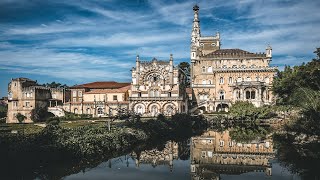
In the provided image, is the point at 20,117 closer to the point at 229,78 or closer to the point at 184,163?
the point at 229,78

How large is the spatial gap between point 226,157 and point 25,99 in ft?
150

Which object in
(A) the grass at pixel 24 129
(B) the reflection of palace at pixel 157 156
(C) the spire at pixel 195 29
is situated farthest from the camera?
(C) the spire at pixel 195 29

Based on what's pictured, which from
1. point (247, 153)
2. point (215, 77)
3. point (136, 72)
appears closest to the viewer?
point (247, 153)

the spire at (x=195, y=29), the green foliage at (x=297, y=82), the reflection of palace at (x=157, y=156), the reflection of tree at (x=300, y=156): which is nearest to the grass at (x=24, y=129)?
the reflection of palace at (x=157, y=156)

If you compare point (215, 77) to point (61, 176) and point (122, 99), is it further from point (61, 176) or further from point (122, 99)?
point (61, 176)

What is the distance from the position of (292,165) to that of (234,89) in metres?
42.7

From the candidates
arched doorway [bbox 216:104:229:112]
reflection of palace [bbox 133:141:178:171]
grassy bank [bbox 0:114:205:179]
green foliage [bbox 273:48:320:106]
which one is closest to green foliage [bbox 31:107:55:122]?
arched doorway [bbox 216:104:229:112]

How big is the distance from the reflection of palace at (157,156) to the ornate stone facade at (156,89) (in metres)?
26.2

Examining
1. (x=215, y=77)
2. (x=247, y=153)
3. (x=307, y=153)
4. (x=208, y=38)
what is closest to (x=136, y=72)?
(x=215, y=77)

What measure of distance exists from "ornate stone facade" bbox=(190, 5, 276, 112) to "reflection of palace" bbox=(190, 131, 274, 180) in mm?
24313

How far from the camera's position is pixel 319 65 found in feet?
159

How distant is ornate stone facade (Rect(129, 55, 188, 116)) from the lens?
6247cm

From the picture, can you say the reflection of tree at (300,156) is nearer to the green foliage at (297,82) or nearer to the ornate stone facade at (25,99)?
the green foliage at (297,82)

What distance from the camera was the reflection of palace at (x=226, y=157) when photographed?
2504 cm
